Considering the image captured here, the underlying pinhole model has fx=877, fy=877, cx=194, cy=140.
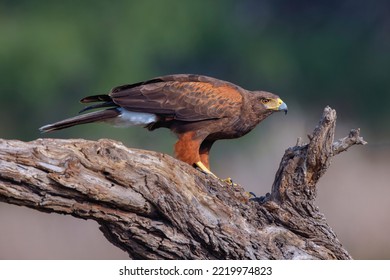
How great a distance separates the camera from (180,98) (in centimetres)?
712

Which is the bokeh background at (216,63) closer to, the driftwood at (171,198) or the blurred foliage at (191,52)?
the blurred foliage at (191,52)

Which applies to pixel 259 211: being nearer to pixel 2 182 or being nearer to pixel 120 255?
pixel 2 182

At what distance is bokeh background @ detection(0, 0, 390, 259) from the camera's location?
16.0 metres

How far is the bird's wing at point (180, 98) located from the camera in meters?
7.01

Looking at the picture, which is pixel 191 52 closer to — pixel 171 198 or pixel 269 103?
pixel 269 103

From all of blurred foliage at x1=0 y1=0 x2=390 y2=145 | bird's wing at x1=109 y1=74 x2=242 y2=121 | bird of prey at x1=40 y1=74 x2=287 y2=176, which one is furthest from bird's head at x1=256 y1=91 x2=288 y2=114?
blurred foliage at x1=0 y1=0 x2=390 y2=145

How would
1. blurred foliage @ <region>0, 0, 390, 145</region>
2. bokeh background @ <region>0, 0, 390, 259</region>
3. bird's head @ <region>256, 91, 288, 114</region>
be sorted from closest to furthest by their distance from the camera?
1. bird's head @ <region>256, 91, 288, 114</region>
2. bokeh background @ <region>0, 0, 390, 259</region>
3. blurred foliage @ <region>0, 0, 390, 145</region>

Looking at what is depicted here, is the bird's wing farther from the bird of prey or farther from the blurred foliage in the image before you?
the blurred foliage

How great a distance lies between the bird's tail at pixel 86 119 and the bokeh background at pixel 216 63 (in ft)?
22.9

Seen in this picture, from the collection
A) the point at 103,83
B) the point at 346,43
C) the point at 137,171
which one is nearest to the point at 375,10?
the point at 346,43

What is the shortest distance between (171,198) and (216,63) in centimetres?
1237

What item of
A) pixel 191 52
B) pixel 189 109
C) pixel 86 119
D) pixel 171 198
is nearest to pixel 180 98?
pixel 189 109

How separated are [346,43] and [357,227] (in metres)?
7.65

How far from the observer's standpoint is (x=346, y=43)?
767 inches
